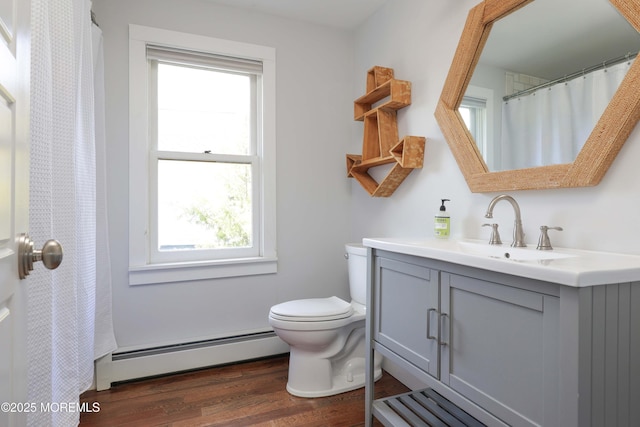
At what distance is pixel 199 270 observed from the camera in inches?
87.2

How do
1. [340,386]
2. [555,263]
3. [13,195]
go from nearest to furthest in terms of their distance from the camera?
[13,195] → [555,263] → [340,386]

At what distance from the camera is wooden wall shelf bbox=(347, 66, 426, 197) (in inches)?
74.5

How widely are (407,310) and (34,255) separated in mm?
1157

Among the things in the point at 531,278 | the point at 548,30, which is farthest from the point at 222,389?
the point at 548,30

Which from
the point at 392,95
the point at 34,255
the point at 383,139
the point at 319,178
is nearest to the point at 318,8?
the point at 392,95

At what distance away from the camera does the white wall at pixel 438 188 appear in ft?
3.67

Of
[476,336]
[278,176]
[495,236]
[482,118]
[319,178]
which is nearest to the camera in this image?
[476,336]

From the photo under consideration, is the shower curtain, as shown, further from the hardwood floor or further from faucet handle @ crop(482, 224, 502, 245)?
faucet handle @ crop(482, 224, 502, 245)

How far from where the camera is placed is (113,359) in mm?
2004

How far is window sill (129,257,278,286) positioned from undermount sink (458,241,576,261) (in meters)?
1.33

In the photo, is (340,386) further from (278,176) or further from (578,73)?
(578,73)

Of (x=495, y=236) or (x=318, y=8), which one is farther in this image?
(x=318, y=8)

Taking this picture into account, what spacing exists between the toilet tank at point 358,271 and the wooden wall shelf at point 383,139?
1.22 feet

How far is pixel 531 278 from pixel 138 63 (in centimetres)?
224
